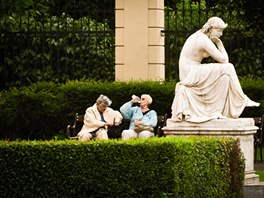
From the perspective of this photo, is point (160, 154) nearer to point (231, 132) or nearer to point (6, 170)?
point (6, 170)

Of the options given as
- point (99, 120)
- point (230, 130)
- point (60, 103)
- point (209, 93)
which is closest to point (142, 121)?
point (99, 120)

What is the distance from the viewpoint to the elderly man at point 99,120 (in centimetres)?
2297

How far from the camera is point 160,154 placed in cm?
1512

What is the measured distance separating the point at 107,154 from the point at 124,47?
12817 mm

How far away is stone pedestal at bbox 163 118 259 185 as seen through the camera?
64.8 feet

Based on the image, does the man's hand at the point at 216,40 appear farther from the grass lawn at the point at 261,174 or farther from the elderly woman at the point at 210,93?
the grass lawn at the point at 261,174

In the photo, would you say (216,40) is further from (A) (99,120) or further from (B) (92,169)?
(B) (92,169)

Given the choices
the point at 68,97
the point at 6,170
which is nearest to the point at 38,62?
the point at 68,97

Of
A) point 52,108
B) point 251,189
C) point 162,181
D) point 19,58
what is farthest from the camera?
point 19,58

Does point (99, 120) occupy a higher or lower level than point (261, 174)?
higher

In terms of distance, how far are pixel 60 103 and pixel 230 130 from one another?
292 inches

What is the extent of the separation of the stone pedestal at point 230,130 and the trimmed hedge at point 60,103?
6052 mm

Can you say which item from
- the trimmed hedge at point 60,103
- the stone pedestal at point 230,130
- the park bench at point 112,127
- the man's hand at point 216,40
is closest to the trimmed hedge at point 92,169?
the stone pedestal at point 230,130

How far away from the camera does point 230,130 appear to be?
777 inches
